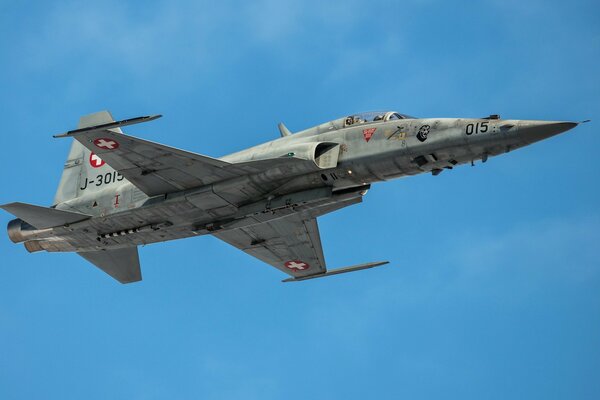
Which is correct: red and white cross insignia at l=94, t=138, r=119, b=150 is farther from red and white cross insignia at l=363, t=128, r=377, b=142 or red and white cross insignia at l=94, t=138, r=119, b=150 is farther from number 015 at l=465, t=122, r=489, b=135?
number 015 at l=465, t=122, r=489, b=135

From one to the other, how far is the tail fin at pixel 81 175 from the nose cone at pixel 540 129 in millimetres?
12636

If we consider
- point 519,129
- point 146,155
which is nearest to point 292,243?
point 146,155

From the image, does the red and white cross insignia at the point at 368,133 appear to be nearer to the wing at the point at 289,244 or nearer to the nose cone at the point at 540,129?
the nose cone at the point at 540,129

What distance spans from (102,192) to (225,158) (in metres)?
4.48

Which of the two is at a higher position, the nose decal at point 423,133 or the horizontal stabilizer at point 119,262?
the nose decal at point 423,133

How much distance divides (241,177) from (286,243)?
6.07m

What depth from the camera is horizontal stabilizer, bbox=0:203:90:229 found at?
31.7m

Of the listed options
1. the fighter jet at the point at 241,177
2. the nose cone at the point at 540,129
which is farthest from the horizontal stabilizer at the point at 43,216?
the nose cone at the point at 540,129

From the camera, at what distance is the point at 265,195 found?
30078mm


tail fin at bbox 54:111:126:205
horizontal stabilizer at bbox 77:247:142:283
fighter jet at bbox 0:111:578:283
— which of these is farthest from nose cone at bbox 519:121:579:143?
horizontal stabilizer at bbox 77:247:142:283

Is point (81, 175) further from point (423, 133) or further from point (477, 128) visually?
point (477, 128)

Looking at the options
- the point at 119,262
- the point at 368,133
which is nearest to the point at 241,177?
the point at 368,133

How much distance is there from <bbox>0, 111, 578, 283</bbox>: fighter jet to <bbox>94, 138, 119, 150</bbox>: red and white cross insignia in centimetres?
3

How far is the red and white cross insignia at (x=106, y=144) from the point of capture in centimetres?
2930
